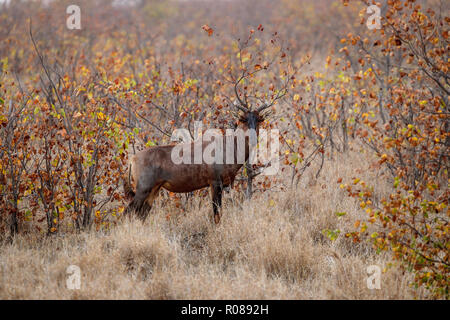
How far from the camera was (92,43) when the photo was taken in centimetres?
1933

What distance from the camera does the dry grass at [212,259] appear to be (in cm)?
488

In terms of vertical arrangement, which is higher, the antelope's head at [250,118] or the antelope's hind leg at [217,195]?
the antelope's head at [250,118]

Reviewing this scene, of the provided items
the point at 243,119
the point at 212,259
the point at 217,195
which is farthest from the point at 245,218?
the point at 243,119

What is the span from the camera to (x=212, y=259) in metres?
5.88

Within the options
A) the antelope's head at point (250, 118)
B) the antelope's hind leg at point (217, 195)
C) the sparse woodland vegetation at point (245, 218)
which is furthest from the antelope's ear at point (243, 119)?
the antelope's hind leg at point (217, 195)

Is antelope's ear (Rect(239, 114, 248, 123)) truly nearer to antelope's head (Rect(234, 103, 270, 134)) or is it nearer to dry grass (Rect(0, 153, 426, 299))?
antelope's head (Rect(234, 103, 270, 134))

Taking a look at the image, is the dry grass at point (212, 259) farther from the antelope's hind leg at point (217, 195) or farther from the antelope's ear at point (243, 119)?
the antelope's ear at point (243, 119)

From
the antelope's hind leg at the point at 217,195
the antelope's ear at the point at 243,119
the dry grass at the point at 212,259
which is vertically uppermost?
the antelope's ear at the point at 243,119

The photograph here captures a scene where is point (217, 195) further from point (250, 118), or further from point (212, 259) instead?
point (250, 118)

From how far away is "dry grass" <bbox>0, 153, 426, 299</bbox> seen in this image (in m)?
4.88

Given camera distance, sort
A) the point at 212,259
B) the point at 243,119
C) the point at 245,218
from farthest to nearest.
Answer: the point at 243,119 < the point at 245,218 < the point at 212,259

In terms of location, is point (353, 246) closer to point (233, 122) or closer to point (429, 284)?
point (429, 284)

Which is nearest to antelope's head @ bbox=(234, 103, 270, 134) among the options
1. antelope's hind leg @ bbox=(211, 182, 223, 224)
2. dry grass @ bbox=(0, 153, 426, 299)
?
antelope's hind leg @ bbox=(211, 182, 223, 224)
